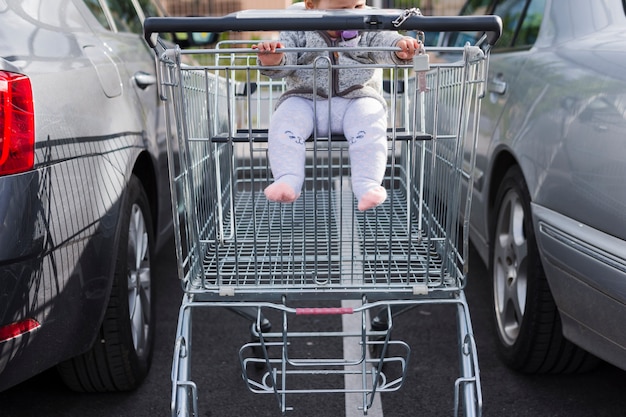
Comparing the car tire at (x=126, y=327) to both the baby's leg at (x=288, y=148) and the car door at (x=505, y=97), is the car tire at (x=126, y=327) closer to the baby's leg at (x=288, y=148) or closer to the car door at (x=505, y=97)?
the baby's leg at (x=288, y=148)

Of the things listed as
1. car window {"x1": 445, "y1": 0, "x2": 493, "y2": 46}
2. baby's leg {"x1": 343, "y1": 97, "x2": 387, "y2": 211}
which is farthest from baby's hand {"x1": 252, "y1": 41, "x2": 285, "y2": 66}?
car window {"x1": 445, "y1": 0, "x2": 493, "y2": 46}

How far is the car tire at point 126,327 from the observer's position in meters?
3.00

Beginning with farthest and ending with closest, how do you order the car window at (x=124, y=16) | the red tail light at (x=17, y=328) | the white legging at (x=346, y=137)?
the car window at (x=124, y=16)
the white legging at (x=346, y=137)
the red tail light at (x=17, y=328)

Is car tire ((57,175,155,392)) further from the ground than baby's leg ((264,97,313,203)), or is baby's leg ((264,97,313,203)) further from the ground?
baby's leg ((264,97,313,203))

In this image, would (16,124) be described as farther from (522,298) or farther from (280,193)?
(522,298)

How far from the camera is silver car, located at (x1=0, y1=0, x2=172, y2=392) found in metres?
2.30

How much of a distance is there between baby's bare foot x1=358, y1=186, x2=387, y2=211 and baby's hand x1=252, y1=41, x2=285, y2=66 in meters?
0.47

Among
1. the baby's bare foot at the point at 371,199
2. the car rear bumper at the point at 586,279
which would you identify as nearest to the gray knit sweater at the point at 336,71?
the baby's bare foot at the point at 371,199

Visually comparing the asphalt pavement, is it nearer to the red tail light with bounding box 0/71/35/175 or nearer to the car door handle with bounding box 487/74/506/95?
the car door handle with bounding box 487/74/506/95

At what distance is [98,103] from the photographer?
115 inches

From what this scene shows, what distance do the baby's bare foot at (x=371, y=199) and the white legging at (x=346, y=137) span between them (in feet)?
0.07

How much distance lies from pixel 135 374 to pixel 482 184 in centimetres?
183

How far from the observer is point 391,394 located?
338 cm

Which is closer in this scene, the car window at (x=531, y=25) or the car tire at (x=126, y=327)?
the car tire at (x=126, y=327)
